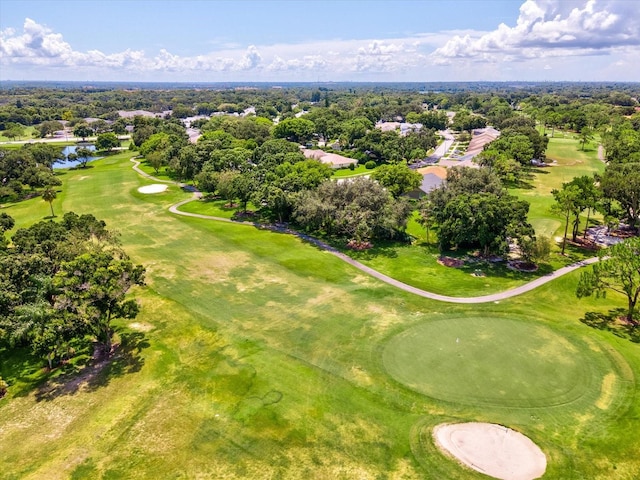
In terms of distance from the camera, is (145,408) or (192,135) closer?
(145,408)

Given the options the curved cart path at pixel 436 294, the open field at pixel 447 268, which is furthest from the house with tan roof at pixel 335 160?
the curved cart path at pixel 436 294

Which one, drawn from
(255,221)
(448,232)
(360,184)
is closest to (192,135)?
(255,221)

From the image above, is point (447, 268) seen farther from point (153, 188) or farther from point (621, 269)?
point (153, 188)

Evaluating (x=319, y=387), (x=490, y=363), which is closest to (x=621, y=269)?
(x=490, y=363)

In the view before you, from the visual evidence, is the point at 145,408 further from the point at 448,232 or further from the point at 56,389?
the point at 448,232

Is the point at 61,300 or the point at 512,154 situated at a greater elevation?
the point at 512,154

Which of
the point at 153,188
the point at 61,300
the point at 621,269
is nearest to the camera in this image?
the point at 61,300
